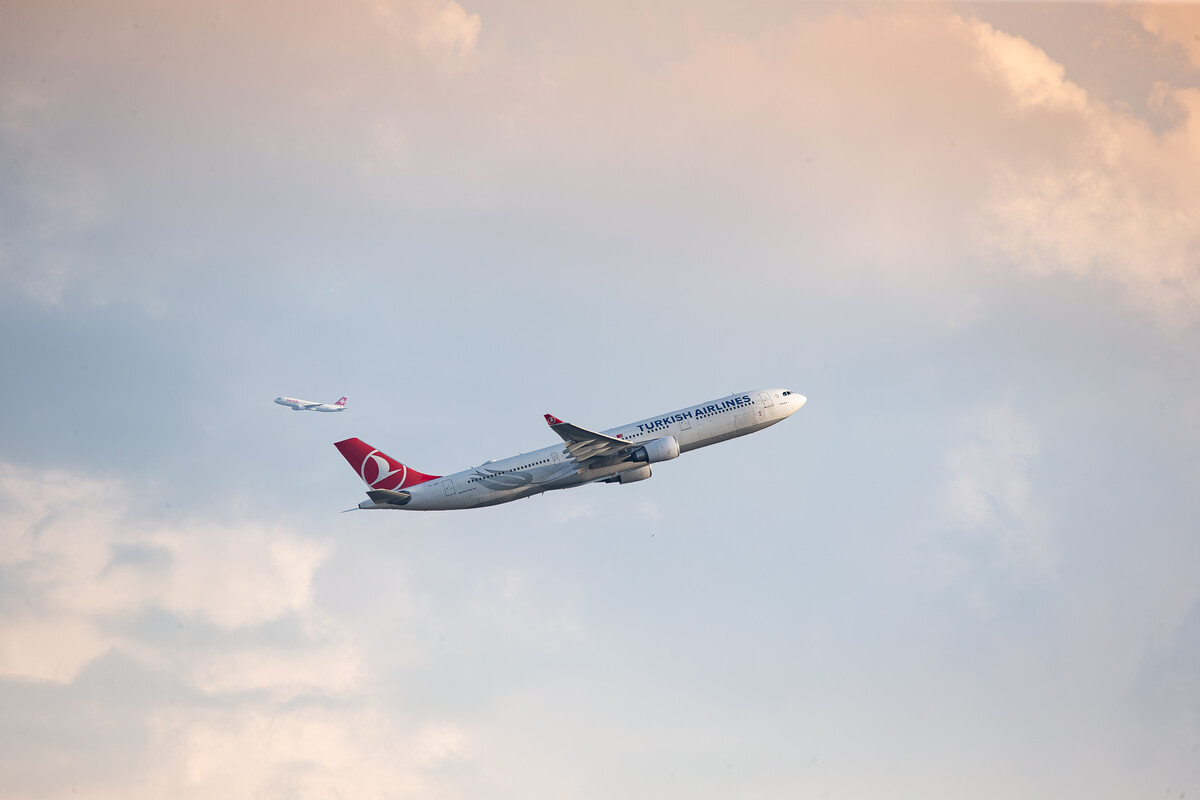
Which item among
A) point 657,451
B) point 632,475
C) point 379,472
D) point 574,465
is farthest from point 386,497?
point 657,451

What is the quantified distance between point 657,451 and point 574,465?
9.67m

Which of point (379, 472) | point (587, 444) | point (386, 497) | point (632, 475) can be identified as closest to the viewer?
point (587, 444)

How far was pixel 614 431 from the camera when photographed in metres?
135

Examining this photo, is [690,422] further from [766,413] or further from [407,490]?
[407,490]

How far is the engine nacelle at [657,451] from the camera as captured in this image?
430ft

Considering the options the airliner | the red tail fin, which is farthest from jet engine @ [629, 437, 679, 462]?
the red tail fin

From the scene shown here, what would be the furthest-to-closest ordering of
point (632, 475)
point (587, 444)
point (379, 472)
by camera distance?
point (379, 472) → point (632, 475) → point (587, 444)

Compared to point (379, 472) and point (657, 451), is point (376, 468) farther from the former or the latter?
point (657, 451)

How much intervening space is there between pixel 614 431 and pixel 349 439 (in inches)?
1321

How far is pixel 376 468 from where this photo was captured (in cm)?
13912

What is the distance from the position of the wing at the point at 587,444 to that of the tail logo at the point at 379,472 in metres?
21.4

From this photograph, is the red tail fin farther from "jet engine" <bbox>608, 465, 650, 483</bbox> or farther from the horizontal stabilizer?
"jet engine" <bbox>608, 465, 650, 483</bbox>

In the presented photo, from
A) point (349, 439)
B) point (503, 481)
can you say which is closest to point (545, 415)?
point (503, 481)

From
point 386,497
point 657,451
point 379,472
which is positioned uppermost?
point 379,472
